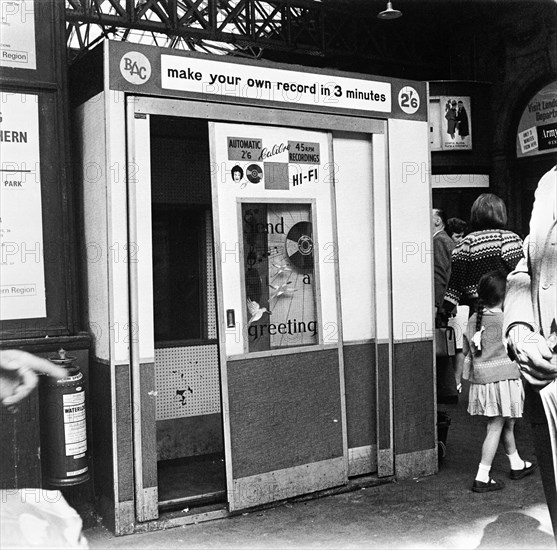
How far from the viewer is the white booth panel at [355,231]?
526 centimetres

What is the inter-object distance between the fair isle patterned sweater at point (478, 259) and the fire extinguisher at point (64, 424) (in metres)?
3.01

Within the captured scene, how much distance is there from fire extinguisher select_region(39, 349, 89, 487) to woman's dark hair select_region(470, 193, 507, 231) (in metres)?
3.22

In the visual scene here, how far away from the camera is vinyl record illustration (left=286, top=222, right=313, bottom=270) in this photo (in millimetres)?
5113

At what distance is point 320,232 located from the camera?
16.8 feet

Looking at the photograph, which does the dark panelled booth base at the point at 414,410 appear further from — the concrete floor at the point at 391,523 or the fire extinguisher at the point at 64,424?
the fire extinguisher at the point at 64,424

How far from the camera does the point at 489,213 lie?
570 cm

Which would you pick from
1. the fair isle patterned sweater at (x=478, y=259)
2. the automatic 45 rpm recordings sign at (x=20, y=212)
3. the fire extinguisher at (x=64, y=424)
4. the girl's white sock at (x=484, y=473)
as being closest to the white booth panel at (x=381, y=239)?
the fair isle patterned sweater at (x=478, y=259)

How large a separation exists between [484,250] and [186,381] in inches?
102

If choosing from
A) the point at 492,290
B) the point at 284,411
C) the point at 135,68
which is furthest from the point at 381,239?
the point at 135,68

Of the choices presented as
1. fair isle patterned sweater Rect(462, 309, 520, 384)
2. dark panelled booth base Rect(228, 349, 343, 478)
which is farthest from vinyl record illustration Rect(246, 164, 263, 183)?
fair isle patterned sweater Rect(462, 309, 520, 384)

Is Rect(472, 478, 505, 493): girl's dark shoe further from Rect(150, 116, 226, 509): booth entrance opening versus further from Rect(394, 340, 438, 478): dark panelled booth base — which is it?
Rect(150, 116, 226, 509): booth entrance opening

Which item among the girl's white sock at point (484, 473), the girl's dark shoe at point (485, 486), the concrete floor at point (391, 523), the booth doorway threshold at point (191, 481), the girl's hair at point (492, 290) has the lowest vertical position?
the concrete floor at point (391, 523)

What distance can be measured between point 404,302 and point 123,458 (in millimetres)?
2279

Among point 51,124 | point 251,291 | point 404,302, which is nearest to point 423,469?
point 404,302
